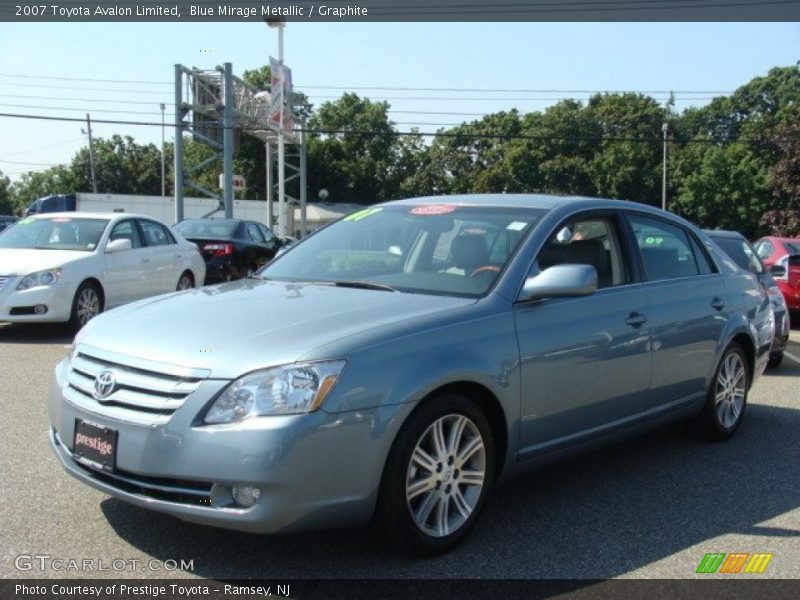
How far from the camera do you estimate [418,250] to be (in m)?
4.78

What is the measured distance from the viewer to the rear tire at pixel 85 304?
34.1 feet

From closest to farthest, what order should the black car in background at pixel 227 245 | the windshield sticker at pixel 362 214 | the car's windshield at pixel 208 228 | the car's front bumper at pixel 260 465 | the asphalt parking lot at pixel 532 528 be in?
1. the car's front bumper at pixel 260 465
2. the asphalt parking lot at pixel 532 528
3. the windshield sticker at pixel 362 214
4. the black car in background at pixel 227 245
5. the car's windshield at pixel 208 228

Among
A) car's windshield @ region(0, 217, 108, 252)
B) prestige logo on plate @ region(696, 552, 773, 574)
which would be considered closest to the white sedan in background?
car's windshield @ region(0, 217, 108, 252)

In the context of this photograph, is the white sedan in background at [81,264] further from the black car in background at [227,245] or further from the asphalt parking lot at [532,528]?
the asphalt parking lot at [532,528]

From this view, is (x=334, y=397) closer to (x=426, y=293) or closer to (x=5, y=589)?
(x=426, y=293)

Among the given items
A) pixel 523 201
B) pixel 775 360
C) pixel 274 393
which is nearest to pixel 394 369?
pixel 274 393

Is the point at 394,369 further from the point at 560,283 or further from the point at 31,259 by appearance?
the point at 31,259

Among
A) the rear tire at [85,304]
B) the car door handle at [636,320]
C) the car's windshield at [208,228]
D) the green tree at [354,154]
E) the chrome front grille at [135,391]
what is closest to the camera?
the chrome front grille at [135,391]

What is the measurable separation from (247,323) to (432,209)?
1683mm

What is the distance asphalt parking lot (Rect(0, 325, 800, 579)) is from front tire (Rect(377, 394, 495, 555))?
0.46 ft

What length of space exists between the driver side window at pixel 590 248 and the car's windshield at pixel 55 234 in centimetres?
771

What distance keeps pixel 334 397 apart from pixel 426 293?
1106mm

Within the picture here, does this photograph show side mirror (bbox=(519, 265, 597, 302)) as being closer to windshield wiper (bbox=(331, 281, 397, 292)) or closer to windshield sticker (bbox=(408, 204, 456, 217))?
windshield wiper (bbox=(331, 281, 397, 292))

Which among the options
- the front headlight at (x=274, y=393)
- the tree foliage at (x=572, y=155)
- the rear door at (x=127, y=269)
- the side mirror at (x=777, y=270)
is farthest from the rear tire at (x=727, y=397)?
the tree foliage at (x=572, y=155)
